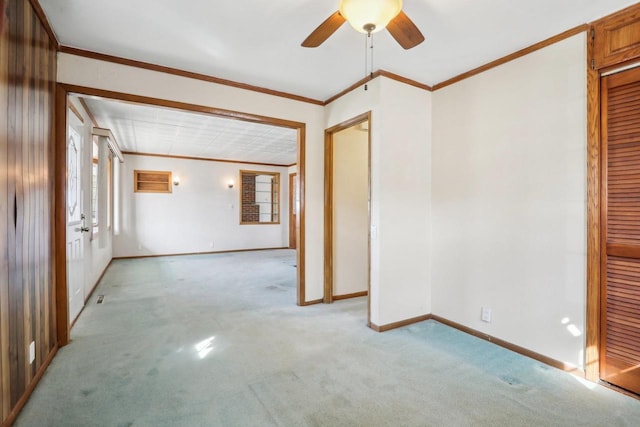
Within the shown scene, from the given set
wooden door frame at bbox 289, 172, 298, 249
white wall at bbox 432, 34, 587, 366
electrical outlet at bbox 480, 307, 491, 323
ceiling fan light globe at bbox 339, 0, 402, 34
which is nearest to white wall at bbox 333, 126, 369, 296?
white wall at bbox 432, 34, 587, 366

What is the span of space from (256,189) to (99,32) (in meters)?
6.53

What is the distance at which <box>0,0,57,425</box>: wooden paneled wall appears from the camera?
1.61 metres

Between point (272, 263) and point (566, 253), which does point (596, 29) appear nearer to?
point (566, 253)

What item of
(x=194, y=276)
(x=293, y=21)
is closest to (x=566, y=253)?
(x=293, y=21)

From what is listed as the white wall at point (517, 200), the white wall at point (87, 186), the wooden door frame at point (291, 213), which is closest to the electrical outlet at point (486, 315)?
the white wall at point (517, 200)

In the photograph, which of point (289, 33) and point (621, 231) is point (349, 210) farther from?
point (621, 231)

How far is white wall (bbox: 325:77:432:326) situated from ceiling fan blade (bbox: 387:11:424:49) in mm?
1000

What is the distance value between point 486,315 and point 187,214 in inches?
272

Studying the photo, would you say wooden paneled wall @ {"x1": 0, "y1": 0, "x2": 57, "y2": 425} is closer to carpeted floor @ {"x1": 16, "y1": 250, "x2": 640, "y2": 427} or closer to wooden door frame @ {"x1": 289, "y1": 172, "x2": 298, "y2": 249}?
carpeted floor @ {"x1": 16, "y1": 250, "x2": 640, "y2": 427}

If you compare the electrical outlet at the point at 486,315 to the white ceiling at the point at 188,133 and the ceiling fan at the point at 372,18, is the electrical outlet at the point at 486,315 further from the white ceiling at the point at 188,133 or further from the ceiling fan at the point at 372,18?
the white ceiling at the point at 188,133

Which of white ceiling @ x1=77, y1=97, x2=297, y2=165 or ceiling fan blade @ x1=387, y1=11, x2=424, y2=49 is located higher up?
white ceiling @ x1=77, y1=97, x2=297, y2=165

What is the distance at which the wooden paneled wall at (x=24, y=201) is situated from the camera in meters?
1.61

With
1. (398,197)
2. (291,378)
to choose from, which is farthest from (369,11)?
(291,378)

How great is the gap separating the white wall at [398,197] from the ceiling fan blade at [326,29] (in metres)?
1.14
